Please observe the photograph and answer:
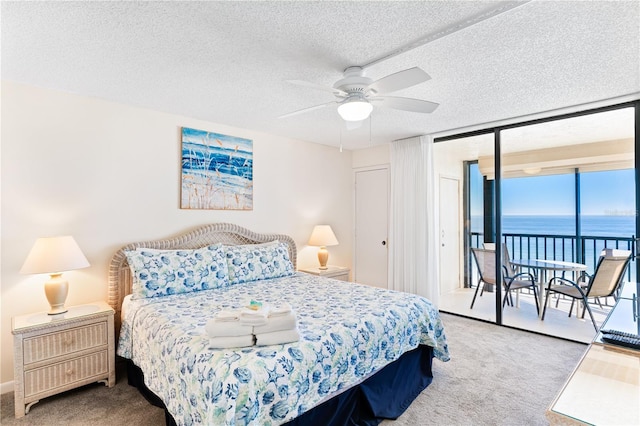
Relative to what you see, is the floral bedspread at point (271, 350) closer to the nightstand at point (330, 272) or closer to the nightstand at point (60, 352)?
the nightstand at point (60, 352)

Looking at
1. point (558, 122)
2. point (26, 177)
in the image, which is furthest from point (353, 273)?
point (26, 177)

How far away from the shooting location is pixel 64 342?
2455 mm

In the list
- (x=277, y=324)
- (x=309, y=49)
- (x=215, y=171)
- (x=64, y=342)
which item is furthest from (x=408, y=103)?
(x=64, y=342)

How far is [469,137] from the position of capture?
431 centimetres

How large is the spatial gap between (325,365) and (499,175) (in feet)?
11.1

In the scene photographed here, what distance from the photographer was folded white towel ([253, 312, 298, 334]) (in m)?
1.84

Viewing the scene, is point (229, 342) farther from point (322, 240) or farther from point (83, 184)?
point (322, 240)

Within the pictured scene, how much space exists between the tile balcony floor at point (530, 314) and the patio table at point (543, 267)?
0.17 meters

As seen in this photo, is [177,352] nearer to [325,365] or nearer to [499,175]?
[325,365]

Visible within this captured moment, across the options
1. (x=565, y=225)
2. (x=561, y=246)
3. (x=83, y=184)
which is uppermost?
(x=83, y=184)

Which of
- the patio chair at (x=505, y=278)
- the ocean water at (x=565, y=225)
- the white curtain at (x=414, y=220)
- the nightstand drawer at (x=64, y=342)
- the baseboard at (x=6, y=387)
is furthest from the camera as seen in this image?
the white curtain at (x=414, y=220)

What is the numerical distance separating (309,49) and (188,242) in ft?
7.77

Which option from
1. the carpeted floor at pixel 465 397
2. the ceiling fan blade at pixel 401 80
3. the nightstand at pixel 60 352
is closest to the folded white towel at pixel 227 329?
the carpeted floor at pixel 465 397

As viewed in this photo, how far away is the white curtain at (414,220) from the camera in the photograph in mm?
4465
